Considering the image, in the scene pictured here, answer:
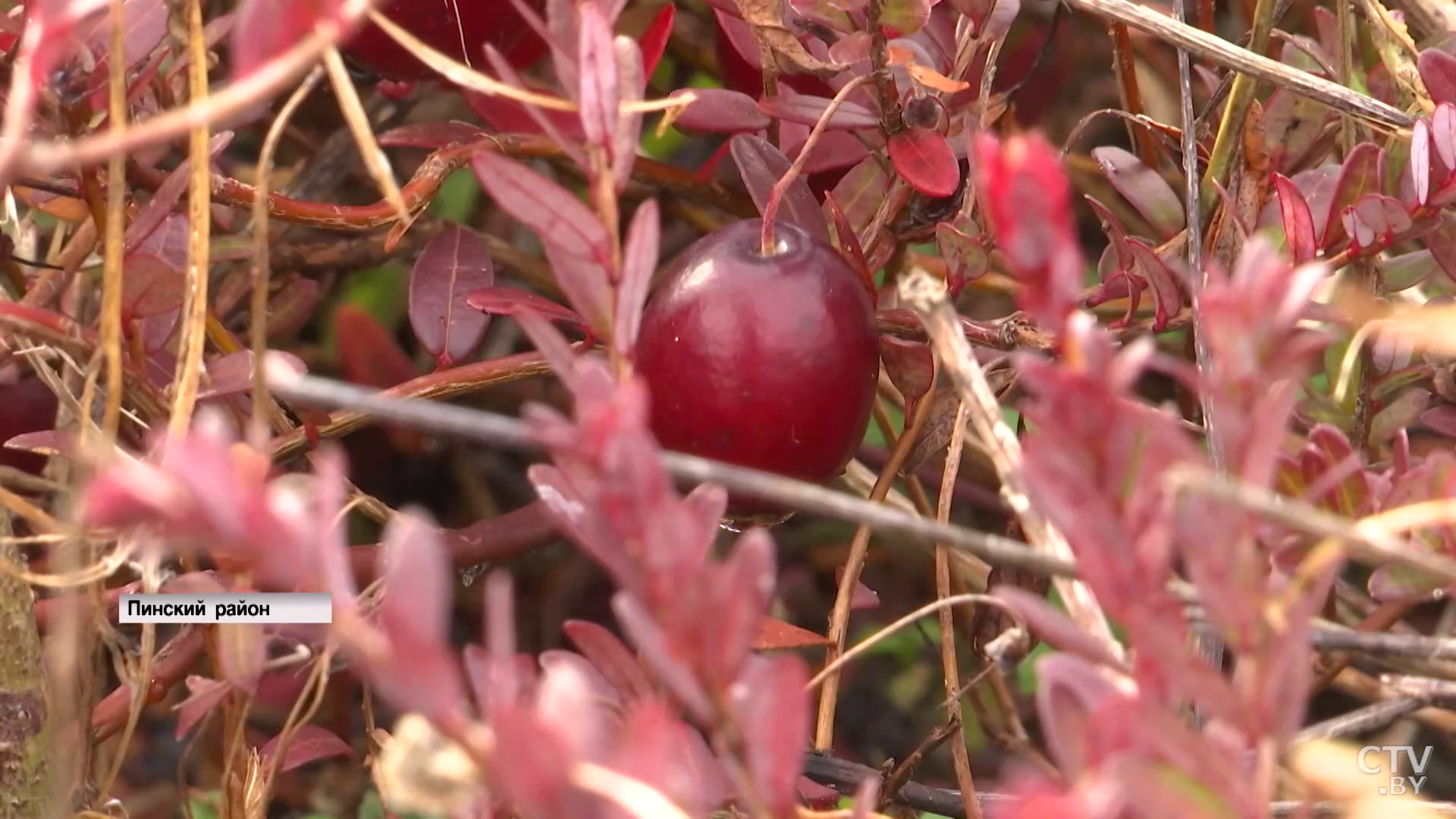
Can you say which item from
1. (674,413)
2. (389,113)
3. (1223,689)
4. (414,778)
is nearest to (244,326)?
(389,113)

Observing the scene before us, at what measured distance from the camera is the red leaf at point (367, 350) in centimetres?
105

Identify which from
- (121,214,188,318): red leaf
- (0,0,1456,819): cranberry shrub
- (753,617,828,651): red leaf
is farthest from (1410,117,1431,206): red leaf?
(121,214,188,318): red leaf

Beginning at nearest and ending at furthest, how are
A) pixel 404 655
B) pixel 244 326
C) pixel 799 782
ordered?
pixel 404 655 < pixel 799 782 < pixel 244 326

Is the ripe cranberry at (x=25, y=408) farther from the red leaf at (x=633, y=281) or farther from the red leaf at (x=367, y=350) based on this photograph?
the red leaf at (x=633, y=281)

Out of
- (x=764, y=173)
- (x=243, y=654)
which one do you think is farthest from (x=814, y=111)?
(x=243, y=654)

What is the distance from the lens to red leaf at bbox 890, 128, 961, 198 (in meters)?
0.75

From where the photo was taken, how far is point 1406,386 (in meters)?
0.90

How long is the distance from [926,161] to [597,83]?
303 millimetres

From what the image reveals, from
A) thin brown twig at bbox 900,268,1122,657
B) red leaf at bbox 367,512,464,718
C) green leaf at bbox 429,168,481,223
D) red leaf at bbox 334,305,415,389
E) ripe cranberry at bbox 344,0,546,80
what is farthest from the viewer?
green leaf at bbox 429,168,481,223

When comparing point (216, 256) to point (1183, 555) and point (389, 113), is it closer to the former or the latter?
point (389, 113)

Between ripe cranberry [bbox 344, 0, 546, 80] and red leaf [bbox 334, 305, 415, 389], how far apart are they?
0.75 feet

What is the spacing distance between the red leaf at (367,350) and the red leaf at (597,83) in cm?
59

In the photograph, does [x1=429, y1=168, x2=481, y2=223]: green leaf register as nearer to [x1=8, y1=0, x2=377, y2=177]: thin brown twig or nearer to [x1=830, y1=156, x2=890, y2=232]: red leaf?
[x1=830, y1=156, x2=890, y2=232]: red leaf

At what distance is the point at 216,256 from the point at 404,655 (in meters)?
0.53
